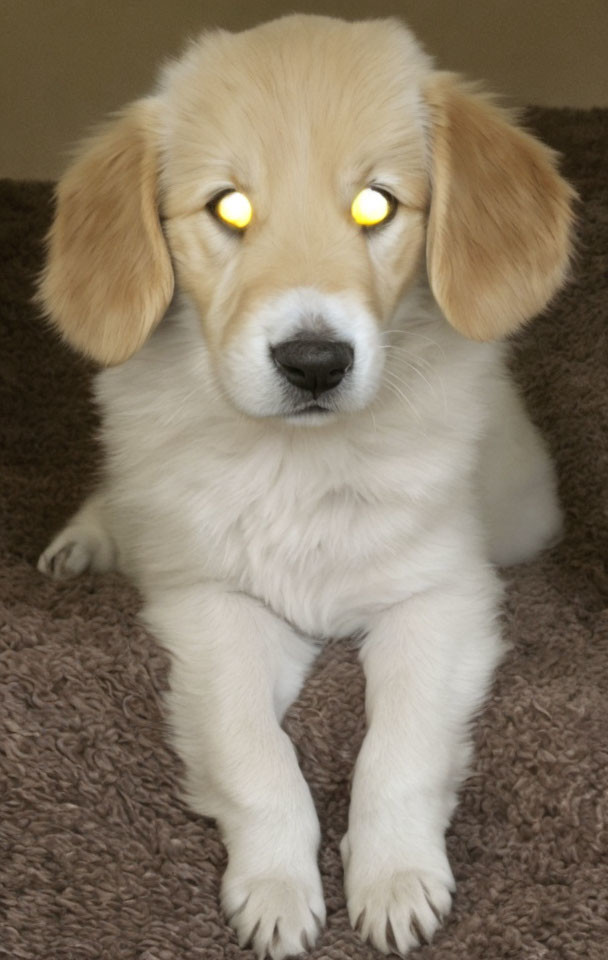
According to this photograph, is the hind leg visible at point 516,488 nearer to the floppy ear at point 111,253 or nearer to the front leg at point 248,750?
the front leg at point 248,750

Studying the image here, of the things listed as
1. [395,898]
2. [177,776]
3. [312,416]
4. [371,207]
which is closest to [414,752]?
[395,898]

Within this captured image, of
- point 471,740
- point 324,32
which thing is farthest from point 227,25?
point 471,740

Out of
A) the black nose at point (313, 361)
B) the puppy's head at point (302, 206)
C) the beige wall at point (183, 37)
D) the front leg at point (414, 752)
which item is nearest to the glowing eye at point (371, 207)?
the puppy's head at point (302, 206)

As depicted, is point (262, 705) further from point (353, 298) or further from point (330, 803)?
point (353, 298)

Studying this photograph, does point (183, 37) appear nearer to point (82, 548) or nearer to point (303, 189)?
point (82, 548)

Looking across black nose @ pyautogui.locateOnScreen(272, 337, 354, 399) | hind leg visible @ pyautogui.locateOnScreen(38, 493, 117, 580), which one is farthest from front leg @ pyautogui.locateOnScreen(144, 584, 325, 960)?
black nose @ pyautogui.locateOnScreen(272, 337, 354, 399)

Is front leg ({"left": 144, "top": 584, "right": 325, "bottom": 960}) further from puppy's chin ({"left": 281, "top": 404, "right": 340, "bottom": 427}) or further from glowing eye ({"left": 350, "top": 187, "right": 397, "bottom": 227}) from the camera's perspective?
glowing eye ({"left": 350, "top": 187, "right": 397, "bottom": 227})
